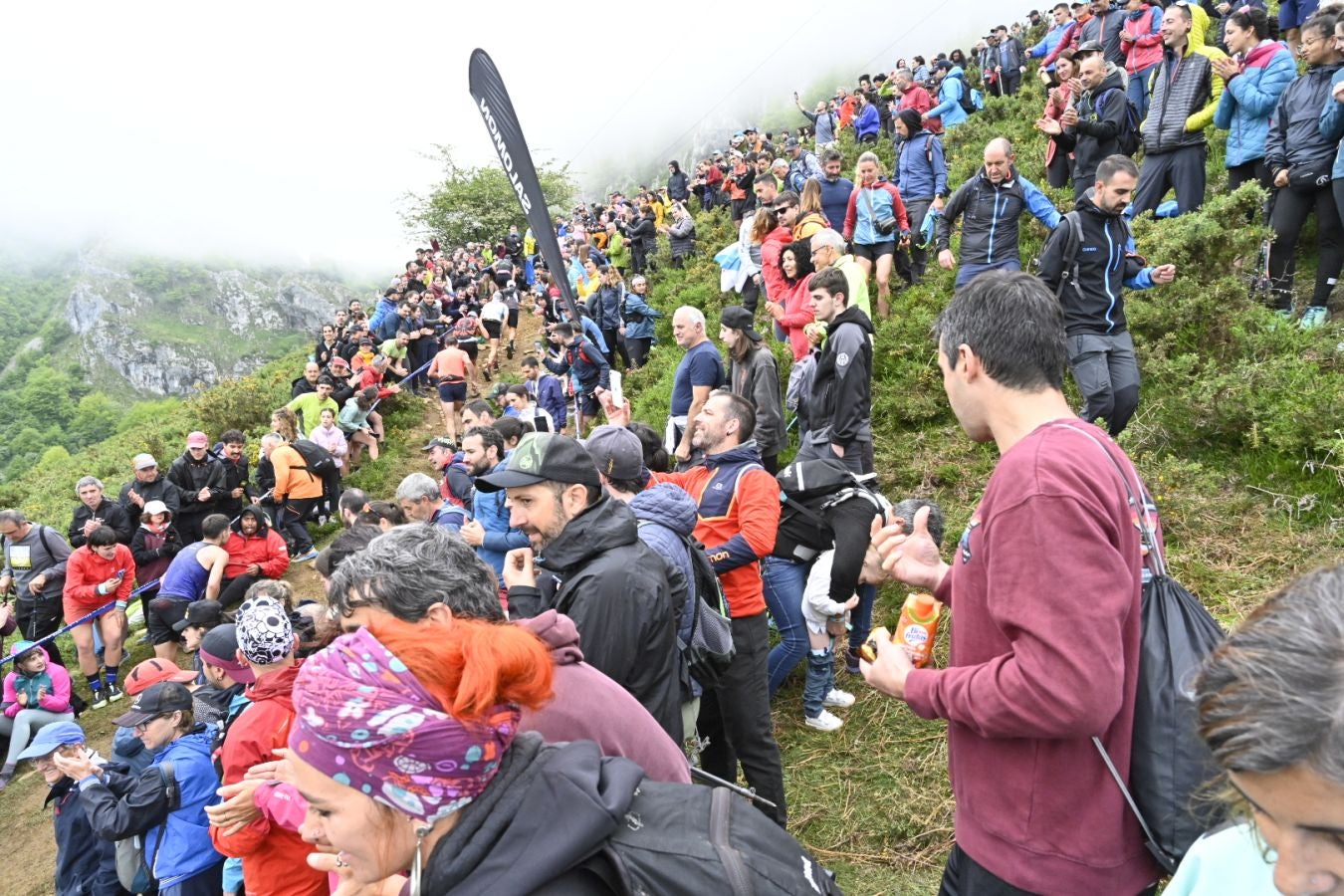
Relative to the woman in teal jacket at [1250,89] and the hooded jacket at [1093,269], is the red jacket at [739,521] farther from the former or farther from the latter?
the woman in teal jacket at [1250,89]

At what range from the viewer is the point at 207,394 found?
18.0m

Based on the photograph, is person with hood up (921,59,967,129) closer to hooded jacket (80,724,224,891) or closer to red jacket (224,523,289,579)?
red jacket (224,523,289,579)

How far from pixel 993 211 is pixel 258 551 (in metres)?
7.99

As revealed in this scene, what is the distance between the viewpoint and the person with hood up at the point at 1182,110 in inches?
266

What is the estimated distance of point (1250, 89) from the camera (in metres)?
6.30

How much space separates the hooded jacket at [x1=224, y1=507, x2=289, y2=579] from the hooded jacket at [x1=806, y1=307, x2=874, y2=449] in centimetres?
623

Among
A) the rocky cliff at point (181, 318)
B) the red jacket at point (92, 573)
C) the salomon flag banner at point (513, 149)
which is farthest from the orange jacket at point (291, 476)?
the rocky cliff at point (181, 318)

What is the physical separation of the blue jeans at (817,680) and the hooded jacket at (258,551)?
20.8 feet

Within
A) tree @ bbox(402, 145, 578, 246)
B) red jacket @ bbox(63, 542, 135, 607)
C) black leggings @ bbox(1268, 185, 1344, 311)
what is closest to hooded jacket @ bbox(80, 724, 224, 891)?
red jacket @ bbox(63, 542, 135, 607)

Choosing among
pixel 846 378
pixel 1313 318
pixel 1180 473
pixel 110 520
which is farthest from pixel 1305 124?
pixel 110 520

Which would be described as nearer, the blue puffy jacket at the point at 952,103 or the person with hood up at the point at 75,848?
the person with hood up at the point at 75,848

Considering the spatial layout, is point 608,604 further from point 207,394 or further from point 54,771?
point 207,394

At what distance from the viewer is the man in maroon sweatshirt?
1.53 meters

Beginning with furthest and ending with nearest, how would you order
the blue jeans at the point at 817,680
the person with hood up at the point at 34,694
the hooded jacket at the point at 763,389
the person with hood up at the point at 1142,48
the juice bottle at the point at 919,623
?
the person with hood up at the point at 1142,48
the person with hood up at the point at 34,694
the hooded jacket at the point at 763,389
the blue jeans at the point at 817,680
the juice bottle at the point at 919,623
